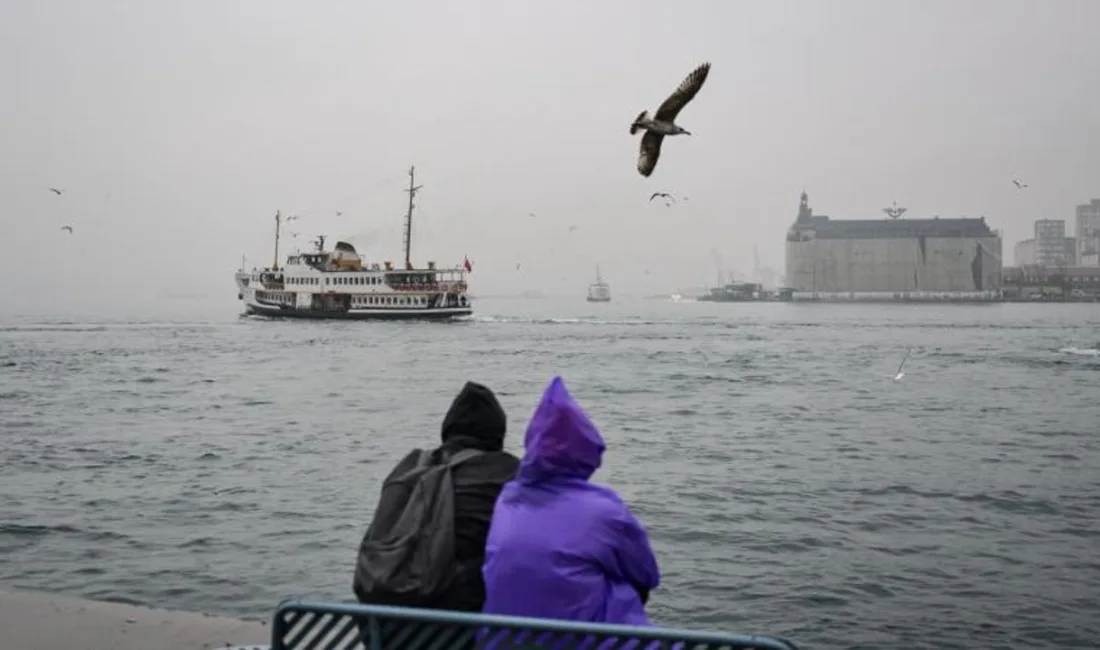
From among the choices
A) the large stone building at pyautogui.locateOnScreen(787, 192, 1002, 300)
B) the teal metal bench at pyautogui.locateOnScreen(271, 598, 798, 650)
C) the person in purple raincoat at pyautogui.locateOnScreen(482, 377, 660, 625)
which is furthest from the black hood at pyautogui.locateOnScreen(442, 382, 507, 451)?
the large stone building at pyautogui.locateOnScreen(787, 192, 1002, 300)

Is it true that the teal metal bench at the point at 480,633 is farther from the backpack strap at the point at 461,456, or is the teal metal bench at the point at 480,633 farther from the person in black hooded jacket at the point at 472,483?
the backpack strap at the point at 461,456

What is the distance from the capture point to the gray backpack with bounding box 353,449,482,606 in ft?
10.3

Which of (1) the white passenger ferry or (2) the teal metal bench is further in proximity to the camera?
(1) the white passenger ferry

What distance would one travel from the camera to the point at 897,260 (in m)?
183

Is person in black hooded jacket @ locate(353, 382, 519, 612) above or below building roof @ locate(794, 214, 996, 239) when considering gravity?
below

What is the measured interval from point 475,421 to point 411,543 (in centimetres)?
44

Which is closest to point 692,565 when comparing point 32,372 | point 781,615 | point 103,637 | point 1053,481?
point 781,615

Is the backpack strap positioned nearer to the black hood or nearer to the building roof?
the black hood

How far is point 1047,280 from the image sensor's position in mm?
188375

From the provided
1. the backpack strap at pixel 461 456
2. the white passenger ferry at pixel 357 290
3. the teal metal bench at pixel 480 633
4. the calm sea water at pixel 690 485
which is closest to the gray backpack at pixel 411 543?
the backpack strap at pixel 461 456

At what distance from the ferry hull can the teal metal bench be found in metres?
68.2

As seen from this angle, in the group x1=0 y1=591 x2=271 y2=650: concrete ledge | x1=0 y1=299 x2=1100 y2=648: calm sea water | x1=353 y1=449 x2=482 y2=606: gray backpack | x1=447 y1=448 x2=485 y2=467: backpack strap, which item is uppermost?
x1=447 y1=448 x2=485 y2=467: backpack strap

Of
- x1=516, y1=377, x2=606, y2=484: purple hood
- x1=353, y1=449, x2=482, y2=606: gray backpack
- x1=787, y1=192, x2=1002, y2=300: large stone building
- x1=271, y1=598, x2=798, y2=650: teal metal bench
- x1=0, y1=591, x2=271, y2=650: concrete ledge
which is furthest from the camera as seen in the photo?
x1=787, y1=192, x2=1002, y2=300: large stone building

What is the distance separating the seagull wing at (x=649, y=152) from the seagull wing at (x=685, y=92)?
0.28 meters
